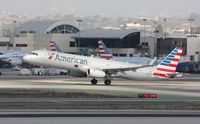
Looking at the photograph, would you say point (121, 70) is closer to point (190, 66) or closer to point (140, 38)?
point (190, 66)

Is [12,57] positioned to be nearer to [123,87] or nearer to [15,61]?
[15,61]

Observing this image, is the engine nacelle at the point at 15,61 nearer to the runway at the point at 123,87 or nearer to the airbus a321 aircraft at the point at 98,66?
the runway at the point at 123,87

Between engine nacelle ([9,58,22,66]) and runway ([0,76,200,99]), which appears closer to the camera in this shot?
runway ([0,76,200,99])

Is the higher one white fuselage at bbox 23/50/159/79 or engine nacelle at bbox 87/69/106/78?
white fuselage at bbox 23/50/159/79

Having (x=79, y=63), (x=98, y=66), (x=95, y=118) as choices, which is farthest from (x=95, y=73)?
(x=95, y=118)

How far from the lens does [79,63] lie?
9069 centimetres

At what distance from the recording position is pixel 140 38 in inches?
7830

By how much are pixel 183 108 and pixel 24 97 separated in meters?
17.9

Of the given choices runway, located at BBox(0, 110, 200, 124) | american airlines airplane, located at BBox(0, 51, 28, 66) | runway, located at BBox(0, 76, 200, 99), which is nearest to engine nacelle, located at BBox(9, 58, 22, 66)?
american airlines airplane, located at BBox(0, 51, 28, 66)

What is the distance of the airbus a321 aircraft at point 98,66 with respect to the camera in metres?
90.6

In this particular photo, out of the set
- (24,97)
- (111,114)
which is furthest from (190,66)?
(111,114)

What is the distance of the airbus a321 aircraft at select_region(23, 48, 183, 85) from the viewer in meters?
90.6

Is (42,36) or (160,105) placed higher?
(42,36)

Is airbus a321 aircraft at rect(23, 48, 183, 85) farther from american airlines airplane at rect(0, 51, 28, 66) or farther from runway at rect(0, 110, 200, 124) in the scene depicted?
american airlines airplane at rect(0, 51, 28, 66)
